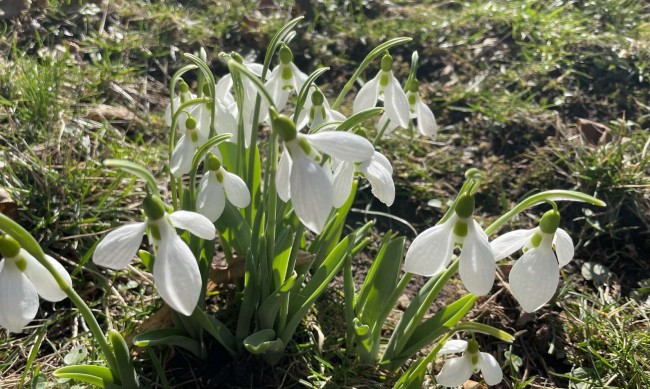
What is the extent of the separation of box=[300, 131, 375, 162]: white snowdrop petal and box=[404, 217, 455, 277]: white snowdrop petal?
0.68ft

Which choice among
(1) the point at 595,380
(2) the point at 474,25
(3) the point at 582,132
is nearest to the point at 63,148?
(1) the point at 595,380

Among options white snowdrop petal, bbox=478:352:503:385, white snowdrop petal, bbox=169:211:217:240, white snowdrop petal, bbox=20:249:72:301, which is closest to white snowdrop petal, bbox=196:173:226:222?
white snowdrop petal, bbox=169:211:217:240

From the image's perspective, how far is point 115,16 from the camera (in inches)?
124

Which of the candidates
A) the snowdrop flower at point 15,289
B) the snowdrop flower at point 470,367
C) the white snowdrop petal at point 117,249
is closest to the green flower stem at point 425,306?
the snowdrop flower at point 470,367

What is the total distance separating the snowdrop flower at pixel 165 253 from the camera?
3.19ft

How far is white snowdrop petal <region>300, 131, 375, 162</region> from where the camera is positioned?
1.00 m

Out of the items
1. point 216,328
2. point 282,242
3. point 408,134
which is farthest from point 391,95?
point 408,134

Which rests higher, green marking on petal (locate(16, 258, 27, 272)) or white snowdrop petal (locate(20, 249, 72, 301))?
green marking on petal (locate(16, 258, 27, 272))

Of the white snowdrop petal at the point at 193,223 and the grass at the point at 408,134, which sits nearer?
the white snowdrop petal at the point at 193,223

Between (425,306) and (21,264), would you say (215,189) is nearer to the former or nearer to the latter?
(21,264)

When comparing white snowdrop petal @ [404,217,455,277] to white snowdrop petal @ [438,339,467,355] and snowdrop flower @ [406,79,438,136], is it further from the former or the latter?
snowdrop flower @ [406,79,438,136]

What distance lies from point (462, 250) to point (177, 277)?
47 centimetres

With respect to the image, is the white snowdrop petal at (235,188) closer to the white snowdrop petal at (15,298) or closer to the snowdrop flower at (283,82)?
the snowdrop flower at (283,82)

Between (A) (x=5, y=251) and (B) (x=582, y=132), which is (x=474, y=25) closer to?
(B) (x=582, y=132)
